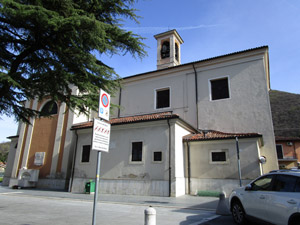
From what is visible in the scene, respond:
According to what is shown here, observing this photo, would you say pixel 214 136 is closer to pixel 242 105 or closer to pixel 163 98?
pixel 242 105

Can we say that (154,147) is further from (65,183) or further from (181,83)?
(65,183)

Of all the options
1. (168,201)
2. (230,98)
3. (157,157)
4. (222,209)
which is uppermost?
(230,98)

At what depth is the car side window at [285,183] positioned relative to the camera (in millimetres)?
4277

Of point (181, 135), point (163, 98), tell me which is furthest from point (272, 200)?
point (163, 98)

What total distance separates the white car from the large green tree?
5744 millimetres

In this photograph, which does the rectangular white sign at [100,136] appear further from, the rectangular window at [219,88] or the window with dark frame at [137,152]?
the rectangular window at [219,88]

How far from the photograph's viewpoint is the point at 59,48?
7.42 metres

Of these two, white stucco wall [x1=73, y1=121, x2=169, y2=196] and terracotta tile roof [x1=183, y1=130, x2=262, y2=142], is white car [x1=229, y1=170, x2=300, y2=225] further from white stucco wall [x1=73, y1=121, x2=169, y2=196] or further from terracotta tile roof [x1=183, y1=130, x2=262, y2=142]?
terracotta tile roof [x1=183, y1=130, x2=262, y2=142]

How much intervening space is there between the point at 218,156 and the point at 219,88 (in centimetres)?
625

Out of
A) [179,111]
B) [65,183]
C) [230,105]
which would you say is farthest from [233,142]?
[65,183]

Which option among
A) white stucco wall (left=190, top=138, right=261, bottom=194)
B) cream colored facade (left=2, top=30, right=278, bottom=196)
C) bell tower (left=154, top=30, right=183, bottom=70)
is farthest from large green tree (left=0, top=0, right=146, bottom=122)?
bell tower (left=154, top=30, right=183, bottom=70)

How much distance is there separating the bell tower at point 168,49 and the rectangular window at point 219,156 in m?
11.5

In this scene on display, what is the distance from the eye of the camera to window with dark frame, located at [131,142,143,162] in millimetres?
13741

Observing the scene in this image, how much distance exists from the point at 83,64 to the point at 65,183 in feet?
44.6
